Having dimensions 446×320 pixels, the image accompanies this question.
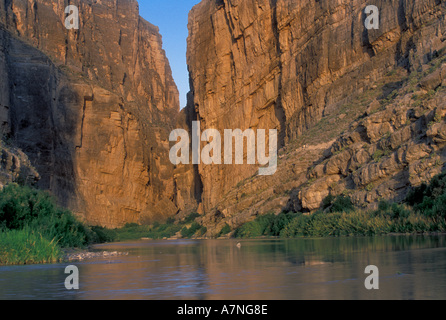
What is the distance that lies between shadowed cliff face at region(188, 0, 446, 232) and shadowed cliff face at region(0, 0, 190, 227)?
26820 mm

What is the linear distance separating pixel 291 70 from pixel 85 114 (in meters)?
55.0

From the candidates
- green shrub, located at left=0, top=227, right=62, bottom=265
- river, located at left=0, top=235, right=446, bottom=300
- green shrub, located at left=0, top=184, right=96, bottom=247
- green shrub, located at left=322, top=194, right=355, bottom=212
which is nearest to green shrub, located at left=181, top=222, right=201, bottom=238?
green shrub, located at left=322, top=194, right=355, bottom=212

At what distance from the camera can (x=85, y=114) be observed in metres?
105

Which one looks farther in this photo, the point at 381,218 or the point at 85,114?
the point at 85,114

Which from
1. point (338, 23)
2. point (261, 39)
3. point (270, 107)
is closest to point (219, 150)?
point (270, 107)

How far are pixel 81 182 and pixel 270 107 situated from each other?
48.5 metres

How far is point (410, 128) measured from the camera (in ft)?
109

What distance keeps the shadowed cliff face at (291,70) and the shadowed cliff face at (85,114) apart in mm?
26820

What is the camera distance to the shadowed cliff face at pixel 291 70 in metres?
45.4

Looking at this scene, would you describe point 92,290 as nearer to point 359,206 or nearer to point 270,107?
point 359,206

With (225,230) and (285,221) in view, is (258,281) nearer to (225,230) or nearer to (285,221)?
(285,221)

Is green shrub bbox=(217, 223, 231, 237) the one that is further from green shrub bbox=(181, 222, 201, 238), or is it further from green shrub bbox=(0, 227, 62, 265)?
green shrub bbox=(0, 227, 62, 265)

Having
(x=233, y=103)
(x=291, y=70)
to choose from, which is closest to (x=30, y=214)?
(x=291, y=70)

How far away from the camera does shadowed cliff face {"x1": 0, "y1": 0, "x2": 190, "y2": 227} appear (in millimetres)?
86750
